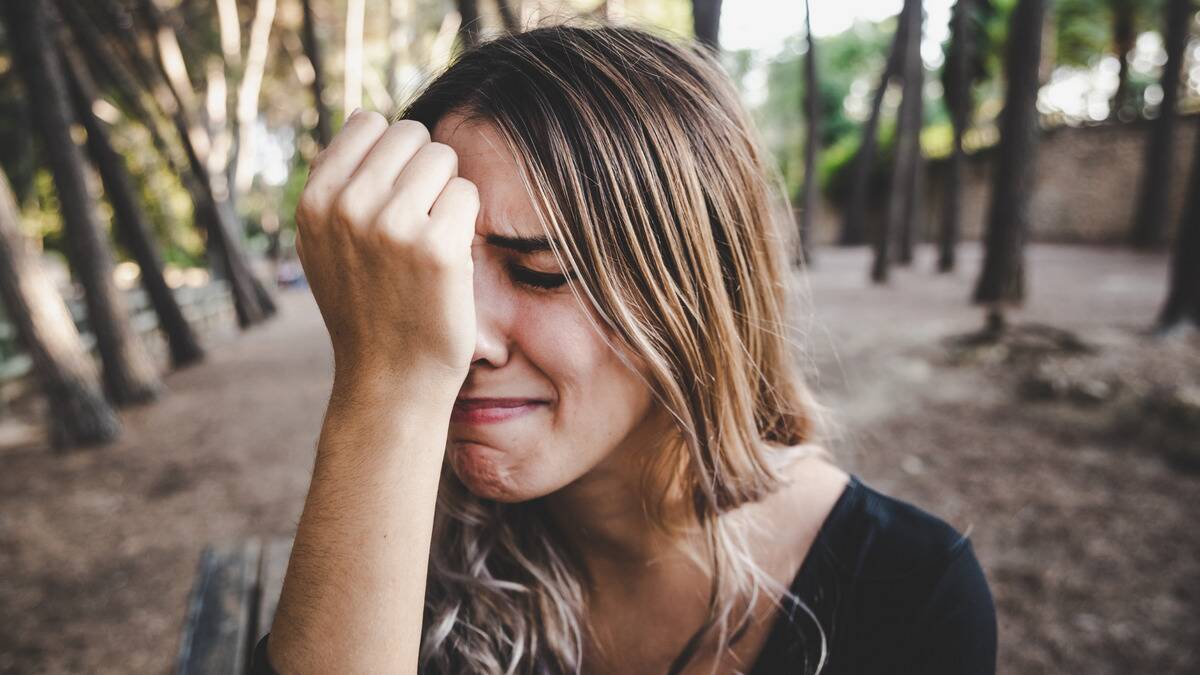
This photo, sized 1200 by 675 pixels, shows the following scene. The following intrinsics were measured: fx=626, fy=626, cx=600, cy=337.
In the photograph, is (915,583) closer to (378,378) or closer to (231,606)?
(378,378)

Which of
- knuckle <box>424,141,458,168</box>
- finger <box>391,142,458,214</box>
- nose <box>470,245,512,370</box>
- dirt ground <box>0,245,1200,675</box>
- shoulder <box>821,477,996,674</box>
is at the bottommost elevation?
dirt ground <box>0,245,1200,675</box>

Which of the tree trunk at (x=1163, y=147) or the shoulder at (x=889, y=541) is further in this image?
the tree trunk at (x=1163, y=147)

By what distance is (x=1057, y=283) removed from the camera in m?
12.8

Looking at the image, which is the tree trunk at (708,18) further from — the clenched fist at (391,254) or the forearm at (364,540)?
the forearm at (364,540)

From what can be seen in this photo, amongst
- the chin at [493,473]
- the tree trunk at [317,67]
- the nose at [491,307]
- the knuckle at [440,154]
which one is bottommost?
the chin at [493,473]

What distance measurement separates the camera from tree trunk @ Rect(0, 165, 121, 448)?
6.12 m

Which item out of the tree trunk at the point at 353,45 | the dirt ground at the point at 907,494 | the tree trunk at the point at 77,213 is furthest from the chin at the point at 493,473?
the tree trunk at the point at 353,45

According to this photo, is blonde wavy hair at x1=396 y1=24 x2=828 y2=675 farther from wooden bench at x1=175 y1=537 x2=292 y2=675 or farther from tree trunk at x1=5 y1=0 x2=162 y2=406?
tree trunk at x1=5 y1=0 x2=162 y2=406

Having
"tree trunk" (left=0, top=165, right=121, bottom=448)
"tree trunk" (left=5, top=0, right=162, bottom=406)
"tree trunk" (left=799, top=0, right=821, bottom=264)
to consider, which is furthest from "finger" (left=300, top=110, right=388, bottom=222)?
"tree trunk" (left=799, top=0, right=821, bottom=264)

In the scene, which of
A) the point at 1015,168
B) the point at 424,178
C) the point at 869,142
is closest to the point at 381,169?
the point at 424,178

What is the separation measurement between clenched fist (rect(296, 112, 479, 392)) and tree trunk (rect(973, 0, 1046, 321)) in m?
9.55

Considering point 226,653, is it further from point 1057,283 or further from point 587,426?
point 1057,283

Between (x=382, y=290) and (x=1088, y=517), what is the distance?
16.5ft

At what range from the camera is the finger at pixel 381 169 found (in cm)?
87
